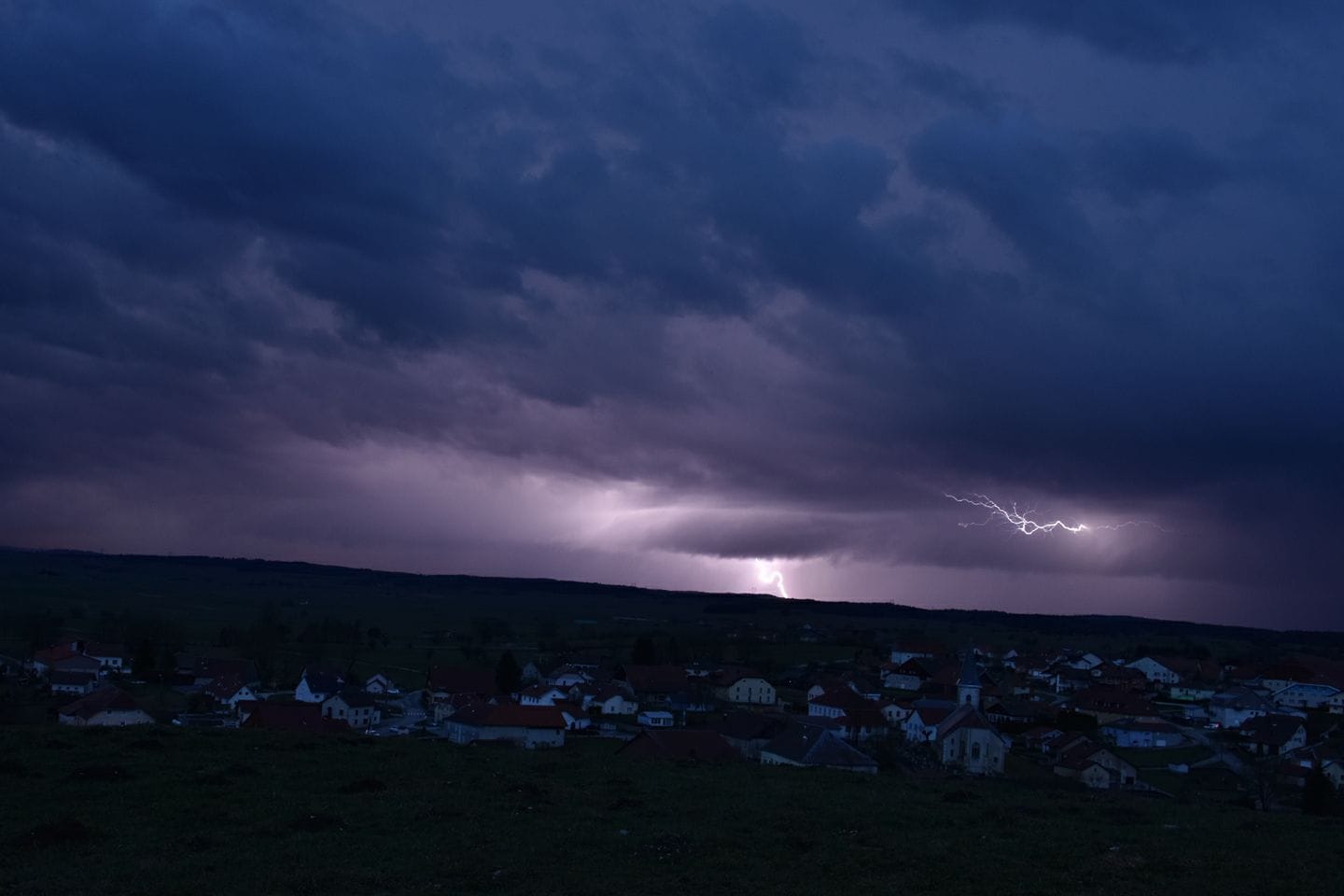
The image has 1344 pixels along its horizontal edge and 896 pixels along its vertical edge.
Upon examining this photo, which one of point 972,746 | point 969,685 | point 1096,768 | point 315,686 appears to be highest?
point 969,685

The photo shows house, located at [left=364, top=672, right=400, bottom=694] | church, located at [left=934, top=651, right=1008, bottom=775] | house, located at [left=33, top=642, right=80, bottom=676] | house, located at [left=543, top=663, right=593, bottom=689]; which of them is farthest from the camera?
house, located at [left=364, top=672, right=400, bottom=694]

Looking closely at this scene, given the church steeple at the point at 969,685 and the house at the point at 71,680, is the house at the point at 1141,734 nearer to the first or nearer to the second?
the church steeple at the point at 969,685

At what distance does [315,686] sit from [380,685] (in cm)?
1386

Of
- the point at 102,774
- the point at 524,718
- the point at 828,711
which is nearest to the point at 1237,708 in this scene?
the point at 828,711

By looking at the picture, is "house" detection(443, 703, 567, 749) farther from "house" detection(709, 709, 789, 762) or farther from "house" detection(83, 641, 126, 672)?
"house" detection(83, 641, 126, 672)

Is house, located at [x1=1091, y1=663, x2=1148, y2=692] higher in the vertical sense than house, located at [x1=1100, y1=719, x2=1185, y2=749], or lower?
higher

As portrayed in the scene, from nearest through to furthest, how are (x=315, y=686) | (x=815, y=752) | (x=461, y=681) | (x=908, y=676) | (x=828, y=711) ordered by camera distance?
(x=815, y=752) < (x=315, y=686) < (x=828, y=711) < (x=461, y=681) < (x=908, y=676)

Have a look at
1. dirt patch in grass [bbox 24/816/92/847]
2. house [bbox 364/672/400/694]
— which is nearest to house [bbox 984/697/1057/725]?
house [bbox 364/672/400/694]

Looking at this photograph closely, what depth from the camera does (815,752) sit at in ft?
142

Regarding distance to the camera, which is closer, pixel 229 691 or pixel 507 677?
pixel 229 691

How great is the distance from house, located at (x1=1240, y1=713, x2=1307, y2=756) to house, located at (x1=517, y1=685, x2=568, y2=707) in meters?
A: 46.7

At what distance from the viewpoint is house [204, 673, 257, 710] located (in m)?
67.7

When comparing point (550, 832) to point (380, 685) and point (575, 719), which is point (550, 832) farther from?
point (380, 685)

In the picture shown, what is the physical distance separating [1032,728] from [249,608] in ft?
465
